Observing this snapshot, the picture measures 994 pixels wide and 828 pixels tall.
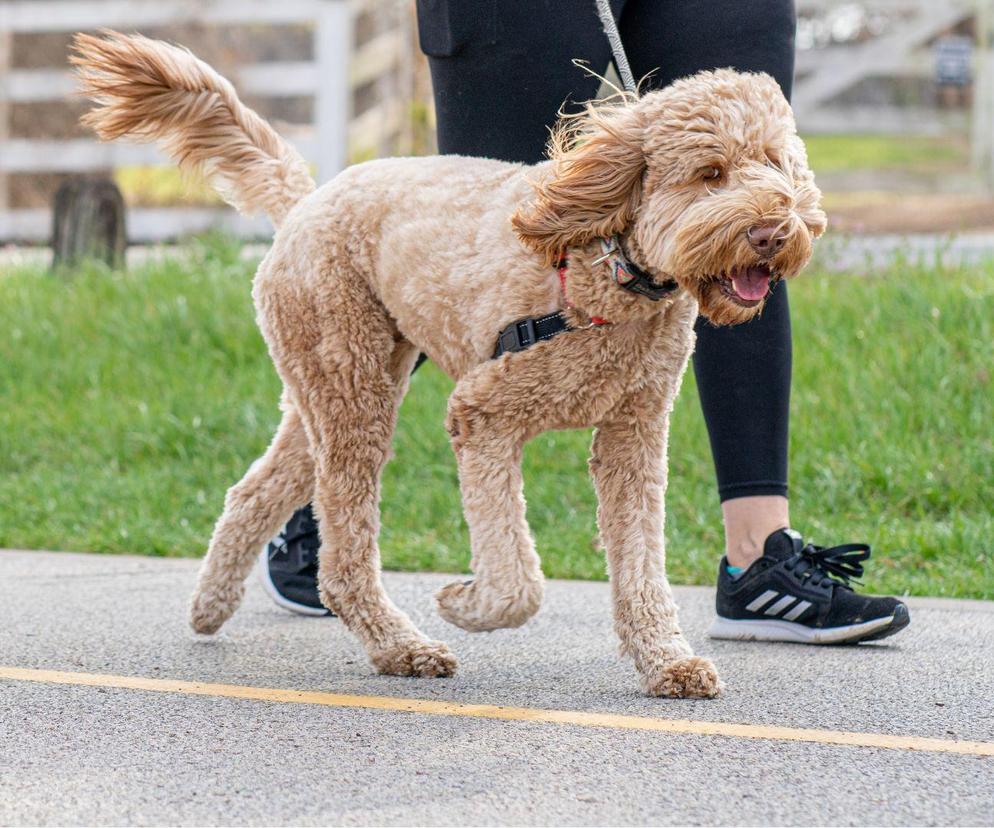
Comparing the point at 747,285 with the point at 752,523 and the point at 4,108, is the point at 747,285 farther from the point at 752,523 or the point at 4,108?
the point at 4,108

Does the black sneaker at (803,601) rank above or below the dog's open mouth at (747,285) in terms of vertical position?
below

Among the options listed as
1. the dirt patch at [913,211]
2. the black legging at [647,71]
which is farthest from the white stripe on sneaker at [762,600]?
the dirt patch at [913,211]

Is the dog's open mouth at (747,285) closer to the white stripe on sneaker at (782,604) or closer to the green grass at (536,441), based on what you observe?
the white stripe on sneaker at (782,604)

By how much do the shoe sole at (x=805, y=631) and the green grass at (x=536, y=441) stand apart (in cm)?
81

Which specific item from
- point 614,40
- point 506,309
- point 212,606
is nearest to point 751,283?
point 506,309

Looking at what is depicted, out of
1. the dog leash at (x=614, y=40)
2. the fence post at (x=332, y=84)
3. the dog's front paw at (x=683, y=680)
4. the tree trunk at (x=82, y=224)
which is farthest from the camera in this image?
the fence post at (x=332, y=84)

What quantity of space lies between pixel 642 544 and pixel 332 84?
31.5ft

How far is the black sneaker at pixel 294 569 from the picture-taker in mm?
4102

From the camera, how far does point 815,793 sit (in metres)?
2.60

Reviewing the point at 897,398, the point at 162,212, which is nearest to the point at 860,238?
the point at 897,398

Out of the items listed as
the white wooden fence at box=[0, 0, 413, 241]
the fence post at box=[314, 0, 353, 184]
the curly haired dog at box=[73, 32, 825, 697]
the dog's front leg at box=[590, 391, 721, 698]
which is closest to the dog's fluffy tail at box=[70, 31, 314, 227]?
the curly haired dog at box=[73, 32, 825, 697]

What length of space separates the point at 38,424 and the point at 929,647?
416 cm

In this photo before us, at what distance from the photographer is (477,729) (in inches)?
117

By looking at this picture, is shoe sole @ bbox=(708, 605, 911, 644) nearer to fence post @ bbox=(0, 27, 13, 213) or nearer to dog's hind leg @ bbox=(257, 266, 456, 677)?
dog's hind leg @ bbox=(257, 266, 456, 677)
